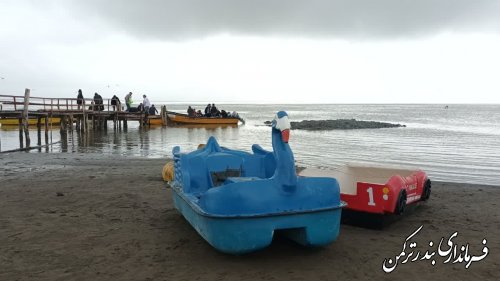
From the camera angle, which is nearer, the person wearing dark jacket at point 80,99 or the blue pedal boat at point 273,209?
the blue pedal boat at point 273,209

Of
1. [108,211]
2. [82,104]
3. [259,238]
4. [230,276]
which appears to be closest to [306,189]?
[259,238]

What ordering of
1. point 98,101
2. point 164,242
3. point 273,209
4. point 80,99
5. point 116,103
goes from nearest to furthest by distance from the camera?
1. point 273,209
2. point 164,242
3. point 80,99
4. point 98,101
5. point 116,103

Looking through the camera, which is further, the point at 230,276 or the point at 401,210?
the point at 401,210

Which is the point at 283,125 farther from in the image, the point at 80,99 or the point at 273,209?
the point at 80,99

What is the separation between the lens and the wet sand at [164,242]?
492 centimetres

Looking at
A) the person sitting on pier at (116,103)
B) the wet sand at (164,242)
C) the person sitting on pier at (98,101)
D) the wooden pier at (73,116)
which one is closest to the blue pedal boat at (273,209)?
the wet sand at (164,242)

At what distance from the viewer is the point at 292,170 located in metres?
5.18

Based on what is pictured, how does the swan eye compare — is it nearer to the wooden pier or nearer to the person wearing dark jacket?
the wooden pier

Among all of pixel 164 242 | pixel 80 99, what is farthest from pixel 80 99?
pixel 164 242

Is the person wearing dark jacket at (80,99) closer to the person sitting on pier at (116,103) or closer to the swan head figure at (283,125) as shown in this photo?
the person sitting on pier at (116,103)

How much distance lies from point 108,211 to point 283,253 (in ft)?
12.1

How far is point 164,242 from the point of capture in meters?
6.04

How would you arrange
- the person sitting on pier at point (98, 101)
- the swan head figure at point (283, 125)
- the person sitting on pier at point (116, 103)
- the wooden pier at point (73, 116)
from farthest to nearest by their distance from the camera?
the person sitting on pier at point (116, 103)
the person sitting on pier at point (98, 101)
the wooden pier at point (73, 116)
the swan head figure at point (283, 125)

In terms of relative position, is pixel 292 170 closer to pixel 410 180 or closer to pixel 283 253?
pixel 283 253
